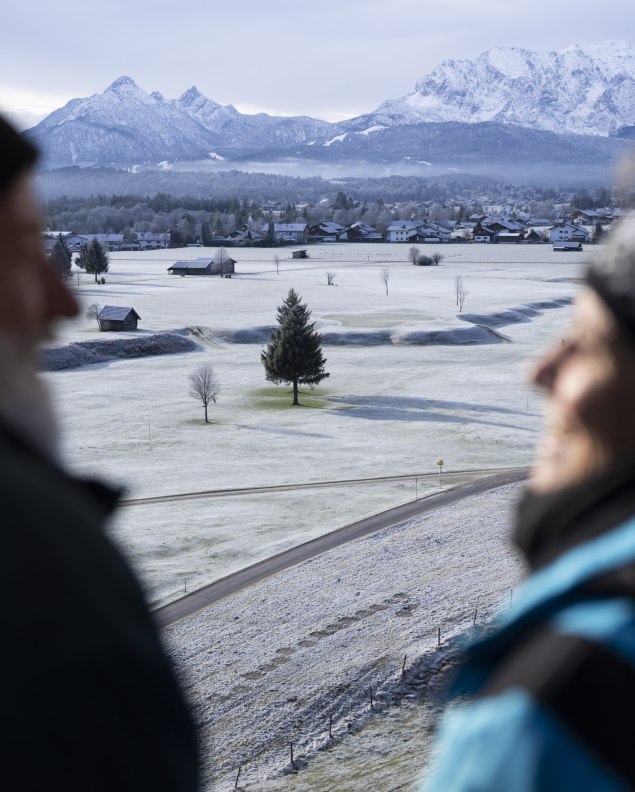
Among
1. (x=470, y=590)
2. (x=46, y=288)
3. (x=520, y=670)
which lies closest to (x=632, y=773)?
(x=520, y=670)

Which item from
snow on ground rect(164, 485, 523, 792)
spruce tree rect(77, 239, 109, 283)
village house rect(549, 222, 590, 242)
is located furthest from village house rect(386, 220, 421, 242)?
snow on ground rect(164, 485, 523, 792)

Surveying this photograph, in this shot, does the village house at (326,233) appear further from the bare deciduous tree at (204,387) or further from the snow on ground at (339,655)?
the snow on ground at (339,655)

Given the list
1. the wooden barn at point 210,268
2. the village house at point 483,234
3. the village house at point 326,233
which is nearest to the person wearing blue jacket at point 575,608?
the wooden barn at point 210,268

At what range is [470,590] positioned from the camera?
80.3ft

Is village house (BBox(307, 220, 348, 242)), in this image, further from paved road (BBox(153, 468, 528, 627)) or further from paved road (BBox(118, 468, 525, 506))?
paved road (BBox(153, 468, 528, 627))

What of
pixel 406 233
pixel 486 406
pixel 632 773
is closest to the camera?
pixel 632 773

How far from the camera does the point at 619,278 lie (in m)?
1.70

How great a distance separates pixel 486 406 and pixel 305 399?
10.6m

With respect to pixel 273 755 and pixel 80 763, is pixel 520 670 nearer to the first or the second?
pixel 80 763

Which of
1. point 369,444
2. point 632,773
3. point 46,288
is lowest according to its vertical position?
point 369,444

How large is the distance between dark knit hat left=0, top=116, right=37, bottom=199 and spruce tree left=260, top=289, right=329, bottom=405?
5032 centimetres

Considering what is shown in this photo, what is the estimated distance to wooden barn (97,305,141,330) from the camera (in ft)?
244

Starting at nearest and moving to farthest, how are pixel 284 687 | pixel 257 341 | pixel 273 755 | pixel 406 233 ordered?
pixel 273 755
pixel 284 687
pixel 257 341
pixel 406 233

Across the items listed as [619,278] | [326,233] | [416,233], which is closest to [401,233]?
[416,233]
